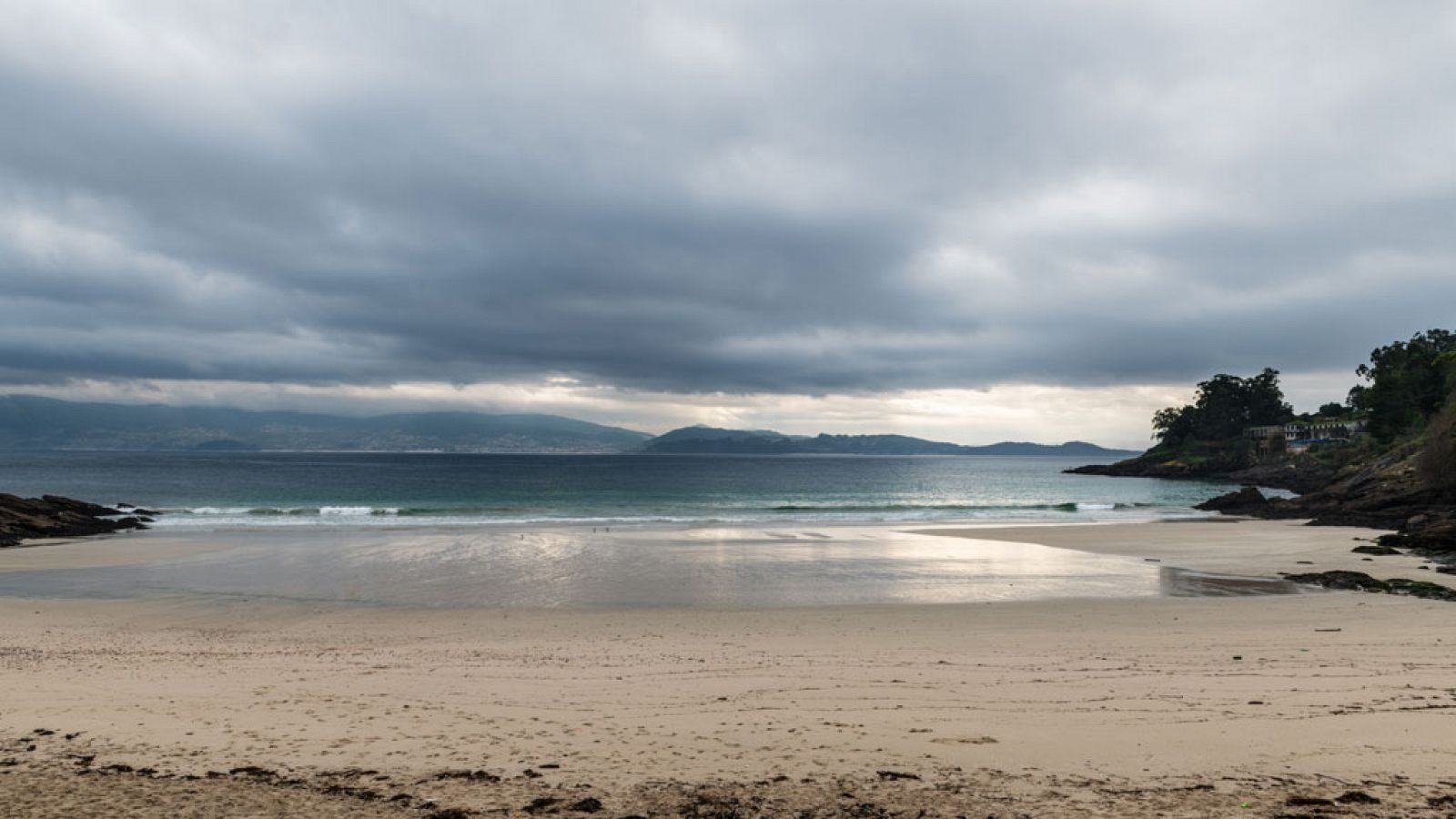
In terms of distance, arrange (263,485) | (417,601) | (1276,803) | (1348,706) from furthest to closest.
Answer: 1. (263,485)
2. (417,601)
3. (1348,706)
4. (1276,803)

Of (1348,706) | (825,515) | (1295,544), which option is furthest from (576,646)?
(825,515)

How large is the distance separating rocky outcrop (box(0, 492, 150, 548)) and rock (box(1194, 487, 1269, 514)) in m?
63.9

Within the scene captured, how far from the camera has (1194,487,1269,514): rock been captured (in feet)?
153

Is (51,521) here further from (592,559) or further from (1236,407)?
(1236,407)

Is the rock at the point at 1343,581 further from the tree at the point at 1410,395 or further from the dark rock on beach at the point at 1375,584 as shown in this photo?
the tree at the point at 1410,395

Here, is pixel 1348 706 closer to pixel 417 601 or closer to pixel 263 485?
pixel 417 601

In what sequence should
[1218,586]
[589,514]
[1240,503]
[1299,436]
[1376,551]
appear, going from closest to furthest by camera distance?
[1218,586], [1376,551], [589,514], [1240,503], [1299,436]

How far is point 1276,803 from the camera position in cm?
561

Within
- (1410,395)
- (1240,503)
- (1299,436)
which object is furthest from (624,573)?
(1299,436)

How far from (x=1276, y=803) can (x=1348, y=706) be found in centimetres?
339

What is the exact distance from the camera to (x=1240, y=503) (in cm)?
4788

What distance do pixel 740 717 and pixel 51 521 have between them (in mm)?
40777

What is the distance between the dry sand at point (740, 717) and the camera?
19.1ft

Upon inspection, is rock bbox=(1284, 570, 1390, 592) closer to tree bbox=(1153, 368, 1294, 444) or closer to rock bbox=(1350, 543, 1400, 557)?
rock bbox=(1350, 543, 1400, 557)
